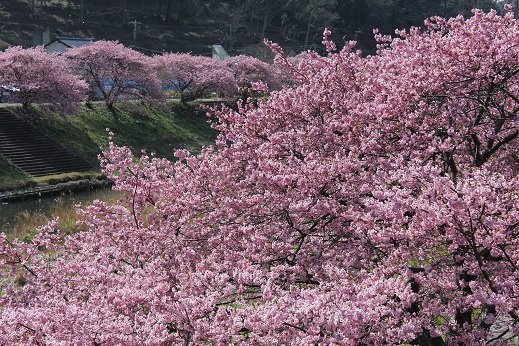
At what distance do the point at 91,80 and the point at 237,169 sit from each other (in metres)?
41.8

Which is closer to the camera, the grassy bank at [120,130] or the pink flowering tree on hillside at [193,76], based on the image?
the grassy bank at [120,130]

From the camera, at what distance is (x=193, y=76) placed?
178ft

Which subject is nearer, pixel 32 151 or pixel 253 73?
pixel 32 151

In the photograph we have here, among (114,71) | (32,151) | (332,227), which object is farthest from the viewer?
(114,71)

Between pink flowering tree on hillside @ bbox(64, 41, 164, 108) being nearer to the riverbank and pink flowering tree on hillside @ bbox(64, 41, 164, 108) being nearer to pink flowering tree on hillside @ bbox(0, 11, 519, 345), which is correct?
the riverbank

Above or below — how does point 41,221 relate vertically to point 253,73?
below

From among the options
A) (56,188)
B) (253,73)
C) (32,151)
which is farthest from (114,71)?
(253,73)

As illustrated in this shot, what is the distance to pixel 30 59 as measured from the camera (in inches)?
1478

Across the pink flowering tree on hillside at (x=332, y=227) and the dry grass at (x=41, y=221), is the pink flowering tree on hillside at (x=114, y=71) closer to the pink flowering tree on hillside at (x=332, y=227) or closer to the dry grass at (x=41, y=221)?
the dry grass at (x=41, y=221)

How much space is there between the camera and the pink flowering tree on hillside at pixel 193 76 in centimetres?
5416

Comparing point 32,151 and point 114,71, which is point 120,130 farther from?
point 32,151

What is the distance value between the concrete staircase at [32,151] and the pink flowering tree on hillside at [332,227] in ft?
85.5

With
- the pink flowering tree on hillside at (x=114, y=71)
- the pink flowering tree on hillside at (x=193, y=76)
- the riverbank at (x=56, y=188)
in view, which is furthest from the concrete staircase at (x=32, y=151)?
the pink flowering tree on hillside at (x=193, y=76)

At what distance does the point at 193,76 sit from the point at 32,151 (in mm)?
23057
